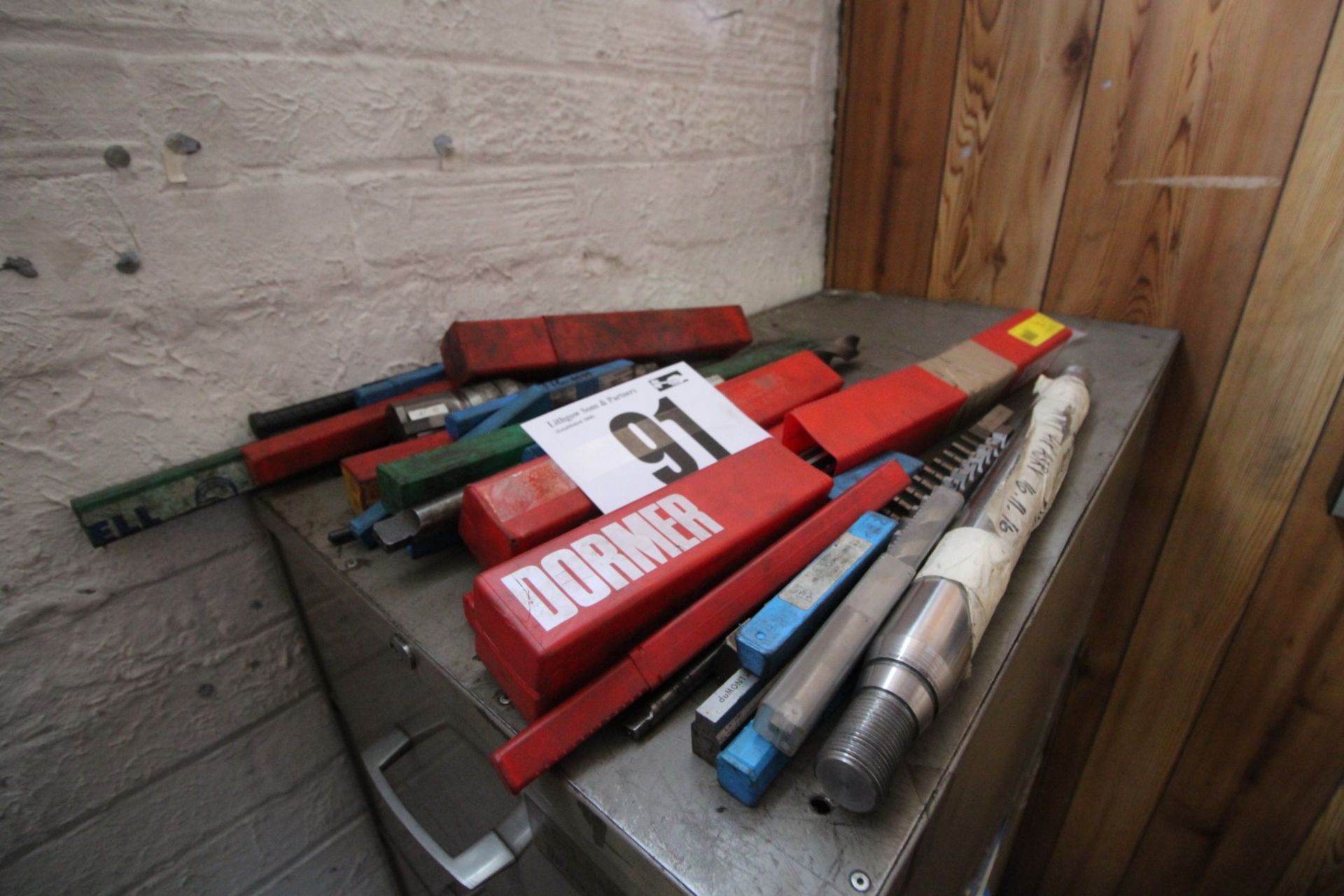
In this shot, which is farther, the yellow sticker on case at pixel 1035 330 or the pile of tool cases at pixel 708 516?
the yellow sticker on case at pixel 1035 330

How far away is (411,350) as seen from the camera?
65 cm

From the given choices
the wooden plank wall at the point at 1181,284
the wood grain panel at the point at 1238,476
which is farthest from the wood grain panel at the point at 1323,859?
the wood grain panel at the point at 1238,476

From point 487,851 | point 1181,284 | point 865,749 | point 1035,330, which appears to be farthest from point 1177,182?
point 487,851

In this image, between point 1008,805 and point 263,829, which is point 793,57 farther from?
point 263,829

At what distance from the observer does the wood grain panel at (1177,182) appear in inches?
27.7

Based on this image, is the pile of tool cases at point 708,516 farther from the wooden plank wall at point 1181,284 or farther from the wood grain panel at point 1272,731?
the wood grain panel at point 1272,731

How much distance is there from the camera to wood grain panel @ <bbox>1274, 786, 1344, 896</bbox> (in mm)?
858

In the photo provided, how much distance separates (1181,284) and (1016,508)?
607 mm

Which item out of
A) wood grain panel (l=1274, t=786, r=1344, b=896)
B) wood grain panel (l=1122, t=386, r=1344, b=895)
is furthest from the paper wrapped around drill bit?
wood grain panel (l=1274, t=786, r=1344, b=896)

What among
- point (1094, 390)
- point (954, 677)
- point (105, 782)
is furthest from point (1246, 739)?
point (105, 782)

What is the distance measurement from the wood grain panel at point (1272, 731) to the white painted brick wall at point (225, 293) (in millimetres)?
940

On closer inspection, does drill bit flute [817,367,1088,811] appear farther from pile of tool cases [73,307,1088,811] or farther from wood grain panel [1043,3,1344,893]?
wood grain panel [1043,3,1344,893]

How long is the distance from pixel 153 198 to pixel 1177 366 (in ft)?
3.61

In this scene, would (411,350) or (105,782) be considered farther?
(411,350)
